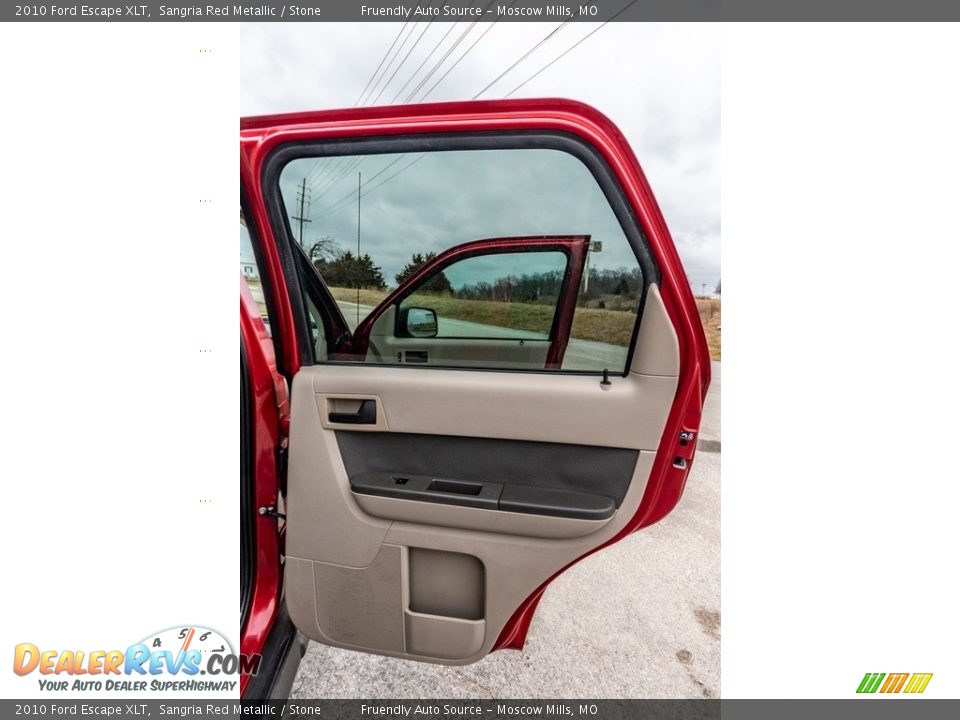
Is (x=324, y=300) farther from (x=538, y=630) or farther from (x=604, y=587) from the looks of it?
(x=604, y=587)

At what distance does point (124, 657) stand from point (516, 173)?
4.97 feet

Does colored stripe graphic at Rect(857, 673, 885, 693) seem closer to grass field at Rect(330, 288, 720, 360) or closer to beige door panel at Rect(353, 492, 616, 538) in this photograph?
beige door panel at Rect(353, 492, 616, 538)

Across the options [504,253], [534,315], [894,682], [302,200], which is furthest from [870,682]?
[302,200]

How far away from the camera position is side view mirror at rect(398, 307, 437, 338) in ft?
4.39

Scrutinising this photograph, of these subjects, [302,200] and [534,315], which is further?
[534,315]

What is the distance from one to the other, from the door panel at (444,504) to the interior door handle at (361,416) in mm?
27

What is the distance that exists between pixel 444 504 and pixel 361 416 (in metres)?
0.35

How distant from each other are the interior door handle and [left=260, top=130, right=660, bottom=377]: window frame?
19.7 inches

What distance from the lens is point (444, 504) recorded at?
47.4 inches

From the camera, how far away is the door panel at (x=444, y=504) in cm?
117

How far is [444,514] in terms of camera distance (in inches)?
47.5

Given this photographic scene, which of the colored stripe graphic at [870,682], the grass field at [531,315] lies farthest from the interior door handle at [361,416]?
the colored stripe graphic at [870,682]

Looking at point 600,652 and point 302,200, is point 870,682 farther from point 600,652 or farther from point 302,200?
point 302,200

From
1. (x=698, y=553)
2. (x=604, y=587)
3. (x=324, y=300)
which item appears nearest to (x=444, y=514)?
(x=324, y=300)
